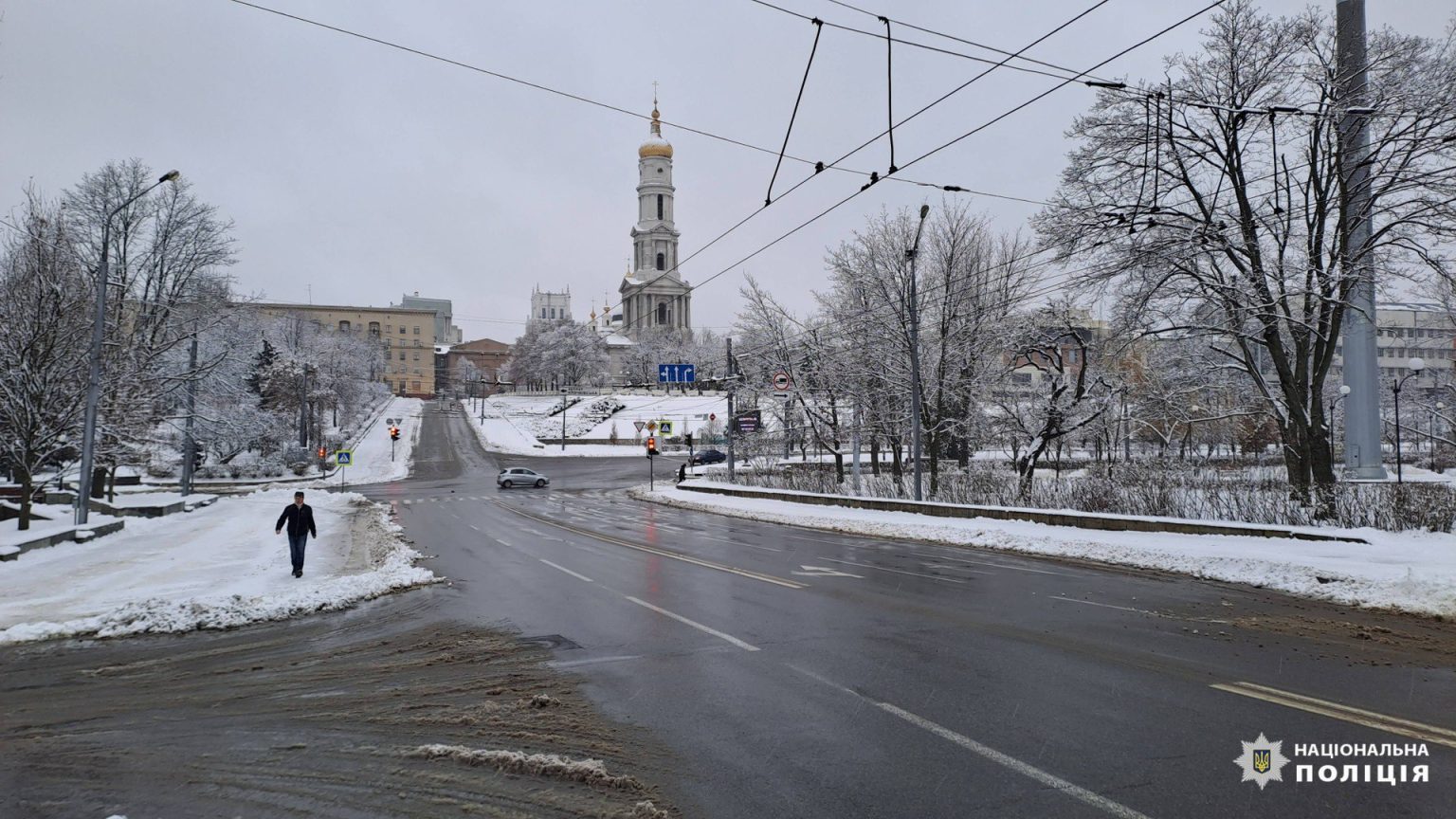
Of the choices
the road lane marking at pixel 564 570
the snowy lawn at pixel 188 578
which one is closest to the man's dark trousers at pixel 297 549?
the snowy lawn at pixel 188 578

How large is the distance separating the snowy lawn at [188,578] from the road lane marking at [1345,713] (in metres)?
10.8

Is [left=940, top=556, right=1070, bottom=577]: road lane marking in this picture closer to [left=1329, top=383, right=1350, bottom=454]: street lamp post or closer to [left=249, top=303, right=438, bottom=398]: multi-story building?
[left=1329, top=383, right=1350, bottom=454]: street lamp post

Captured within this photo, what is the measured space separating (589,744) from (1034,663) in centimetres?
423

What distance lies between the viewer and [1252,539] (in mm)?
15195

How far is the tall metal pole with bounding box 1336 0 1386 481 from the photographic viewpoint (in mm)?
17266

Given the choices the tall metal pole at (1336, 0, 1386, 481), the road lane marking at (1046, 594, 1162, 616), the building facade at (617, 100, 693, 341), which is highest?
the building facade at (617, 100, 693, 341)

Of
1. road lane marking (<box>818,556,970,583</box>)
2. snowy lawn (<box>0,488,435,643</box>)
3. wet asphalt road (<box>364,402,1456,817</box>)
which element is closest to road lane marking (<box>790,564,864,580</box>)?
wet asphalt road (<box>364,402,1456,817</box>)

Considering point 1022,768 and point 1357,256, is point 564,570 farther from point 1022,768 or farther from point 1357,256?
point 1357,256

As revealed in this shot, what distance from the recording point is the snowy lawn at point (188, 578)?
10.2 metres

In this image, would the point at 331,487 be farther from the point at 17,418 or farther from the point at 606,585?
the point at 606,585

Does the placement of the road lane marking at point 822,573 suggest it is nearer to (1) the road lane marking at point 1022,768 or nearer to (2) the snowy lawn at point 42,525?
(1) the road lane marking at point 1022,768

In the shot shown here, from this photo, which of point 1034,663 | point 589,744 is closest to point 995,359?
point 1034,663

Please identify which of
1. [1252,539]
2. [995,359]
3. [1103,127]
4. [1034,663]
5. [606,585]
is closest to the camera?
[1034,663]

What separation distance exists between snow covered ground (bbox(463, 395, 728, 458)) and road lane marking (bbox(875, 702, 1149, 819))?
2626 inches
